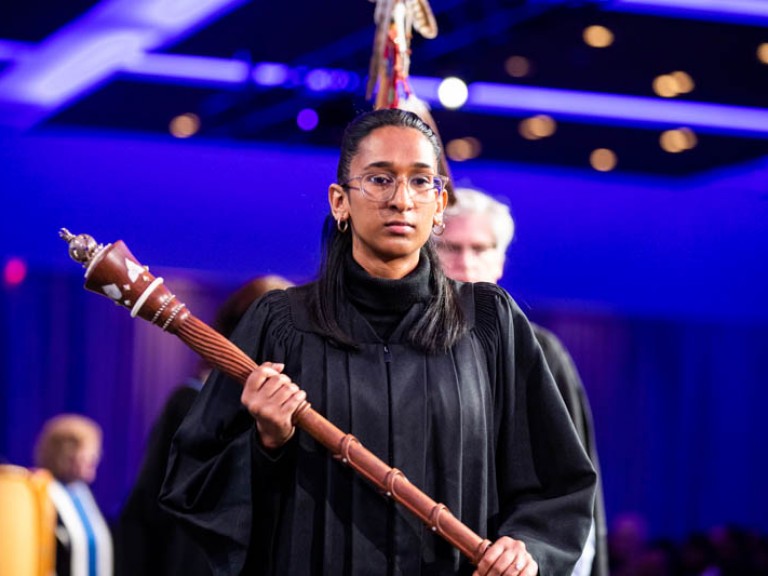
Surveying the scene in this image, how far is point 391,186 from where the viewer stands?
2.81 m

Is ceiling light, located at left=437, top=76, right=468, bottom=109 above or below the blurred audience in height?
above

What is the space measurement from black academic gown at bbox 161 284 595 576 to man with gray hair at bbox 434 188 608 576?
42.8 inches

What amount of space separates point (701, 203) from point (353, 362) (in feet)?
32.9

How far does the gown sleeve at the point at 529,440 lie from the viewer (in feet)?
9.29

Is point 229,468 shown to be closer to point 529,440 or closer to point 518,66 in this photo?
point 529,440

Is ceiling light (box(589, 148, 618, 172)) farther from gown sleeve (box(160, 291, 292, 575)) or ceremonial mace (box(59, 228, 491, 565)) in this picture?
ceremonial mace (box(59, 228, 491, 565))

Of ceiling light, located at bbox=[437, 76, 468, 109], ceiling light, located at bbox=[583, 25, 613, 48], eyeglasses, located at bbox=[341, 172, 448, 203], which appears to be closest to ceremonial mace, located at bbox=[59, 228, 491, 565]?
eyeglasses, located at bbox=[341, 172, 448, 203]

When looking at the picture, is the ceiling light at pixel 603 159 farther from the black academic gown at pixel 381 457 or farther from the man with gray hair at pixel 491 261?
the black academic gown at pixel 381 457

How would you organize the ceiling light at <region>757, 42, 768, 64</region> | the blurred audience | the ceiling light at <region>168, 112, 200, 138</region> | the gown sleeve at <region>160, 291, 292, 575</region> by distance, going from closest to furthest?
the gown sleeve at <region>160, 291, 292, 575</region> < the ceiling light at <region>757, 42, 768, 64</region> < the blurred audience < the ceiling light at <region>168, 112, 200, 138</region>

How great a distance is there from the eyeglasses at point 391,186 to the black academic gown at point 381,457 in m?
0.22

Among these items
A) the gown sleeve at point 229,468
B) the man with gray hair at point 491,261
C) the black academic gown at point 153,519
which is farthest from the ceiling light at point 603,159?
the gown sleeve at point 229,468

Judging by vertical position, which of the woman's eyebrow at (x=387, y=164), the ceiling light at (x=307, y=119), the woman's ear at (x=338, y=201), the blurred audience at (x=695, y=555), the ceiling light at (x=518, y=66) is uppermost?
the ceiling light at (x=518, y=66)

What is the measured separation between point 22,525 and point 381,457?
49.4 inches

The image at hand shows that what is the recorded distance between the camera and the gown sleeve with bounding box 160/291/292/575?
9.08ft
